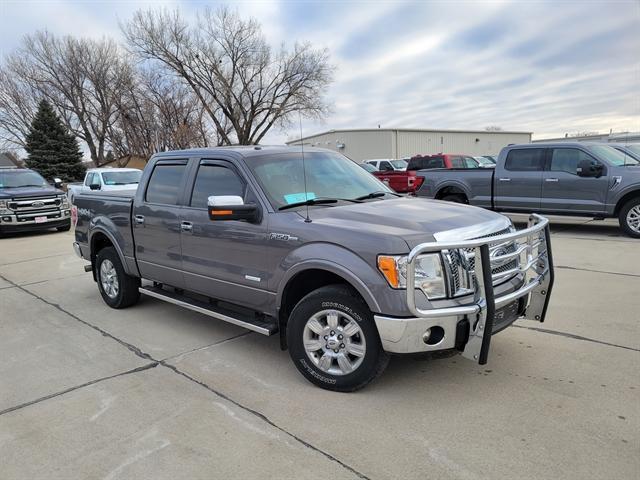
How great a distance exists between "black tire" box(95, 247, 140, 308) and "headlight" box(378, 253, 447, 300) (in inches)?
150

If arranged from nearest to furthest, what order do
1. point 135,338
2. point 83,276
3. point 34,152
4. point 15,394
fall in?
point 15,394, point 135,338, point 83,276, point 34,152

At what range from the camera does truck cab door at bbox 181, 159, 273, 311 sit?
4.07m

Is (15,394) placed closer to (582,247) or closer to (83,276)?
(83,276)

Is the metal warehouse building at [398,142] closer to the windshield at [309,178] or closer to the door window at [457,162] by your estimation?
the door window at [457,162]

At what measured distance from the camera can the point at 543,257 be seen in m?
3.99

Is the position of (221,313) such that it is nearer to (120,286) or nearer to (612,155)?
(120,286)

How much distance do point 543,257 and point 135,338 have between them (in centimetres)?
391

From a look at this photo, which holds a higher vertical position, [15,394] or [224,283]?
[224,283]

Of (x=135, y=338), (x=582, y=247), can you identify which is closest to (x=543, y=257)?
(x=135, y=338)

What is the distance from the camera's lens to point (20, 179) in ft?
47.0

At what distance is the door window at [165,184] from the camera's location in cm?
499

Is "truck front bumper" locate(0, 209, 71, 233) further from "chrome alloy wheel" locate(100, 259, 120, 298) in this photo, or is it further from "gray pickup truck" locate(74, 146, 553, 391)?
"gray pickup truck" locate(74, 146, 553, 391)

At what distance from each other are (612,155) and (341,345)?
910 centimetres

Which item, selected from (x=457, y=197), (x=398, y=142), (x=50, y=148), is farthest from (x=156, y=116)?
(x=457, y=197)
